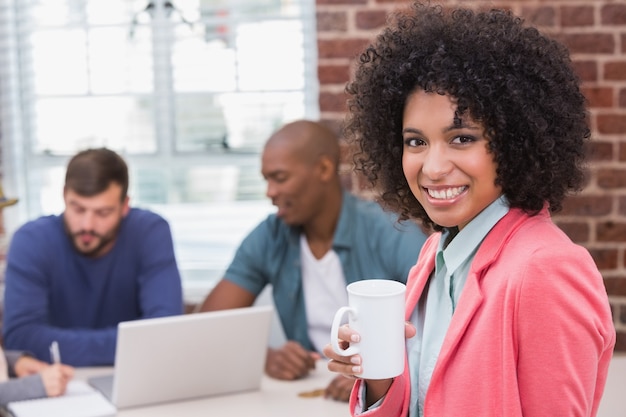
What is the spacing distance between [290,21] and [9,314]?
4.56ft

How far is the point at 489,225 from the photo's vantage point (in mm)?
1175

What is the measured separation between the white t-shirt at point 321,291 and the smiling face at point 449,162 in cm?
141

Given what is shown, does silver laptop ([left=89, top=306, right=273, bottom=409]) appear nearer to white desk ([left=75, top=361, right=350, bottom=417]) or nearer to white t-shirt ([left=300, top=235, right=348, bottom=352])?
white desk ([left=75, top=361, right=350, bottom=417])

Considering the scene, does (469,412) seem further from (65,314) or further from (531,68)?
(65,314)

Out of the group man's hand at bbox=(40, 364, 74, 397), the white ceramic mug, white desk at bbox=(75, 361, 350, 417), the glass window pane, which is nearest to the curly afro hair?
the white ceramic mug

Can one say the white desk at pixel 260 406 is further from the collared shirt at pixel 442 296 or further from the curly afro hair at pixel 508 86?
the curly afro hair at pixel 508 86

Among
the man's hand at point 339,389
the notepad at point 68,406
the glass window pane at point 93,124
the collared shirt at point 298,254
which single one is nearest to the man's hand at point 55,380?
the notepad at point 68,406

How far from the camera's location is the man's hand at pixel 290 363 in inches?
80.7

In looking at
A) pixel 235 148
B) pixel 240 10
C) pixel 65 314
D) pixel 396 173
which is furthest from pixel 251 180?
pixel 396 173

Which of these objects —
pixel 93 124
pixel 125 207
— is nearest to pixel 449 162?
pixel 125 207

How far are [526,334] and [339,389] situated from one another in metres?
0.90

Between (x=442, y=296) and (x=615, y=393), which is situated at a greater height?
(x=442, y=296)

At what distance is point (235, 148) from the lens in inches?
124

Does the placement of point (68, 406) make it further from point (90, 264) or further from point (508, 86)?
point (508, 86)
